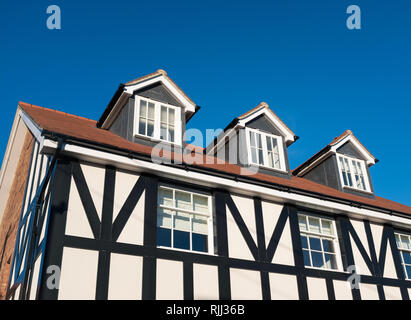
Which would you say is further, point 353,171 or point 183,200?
point 353,171

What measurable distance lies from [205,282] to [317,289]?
3.35 metres

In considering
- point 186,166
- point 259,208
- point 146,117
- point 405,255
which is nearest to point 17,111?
point 146,117

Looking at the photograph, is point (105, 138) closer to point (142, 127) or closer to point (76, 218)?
point (142, 127)

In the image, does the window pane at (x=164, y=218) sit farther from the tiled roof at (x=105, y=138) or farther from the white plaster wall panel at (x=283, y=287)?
the white plaster wall panel at (x=283, y=287)

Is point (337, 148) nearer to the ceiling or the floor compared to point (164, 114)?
nearer to the ceiling

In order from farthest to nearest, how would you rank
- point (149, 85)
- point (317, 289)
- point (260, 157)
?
point (260, 157)
point (149, 85)
point (317, 289)

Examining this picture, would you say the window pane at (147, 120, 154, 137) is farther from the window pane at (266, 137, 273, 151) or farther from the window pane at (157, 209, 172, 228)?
the window pane at (266, 137, 273, 151)

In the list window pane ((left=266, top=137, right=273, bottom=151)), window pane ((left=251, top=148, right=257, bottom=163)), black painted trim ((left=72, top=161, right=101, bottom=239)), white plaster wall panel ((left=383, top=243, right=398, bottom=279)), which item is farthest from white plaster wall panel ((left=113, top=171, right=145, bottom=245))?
white plaster wall panel ((left=383, top=243, right=398, bottom=279))

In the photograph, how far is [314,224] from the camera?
13.6 m

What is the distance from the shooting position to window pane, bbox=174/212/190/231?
37.4 feet

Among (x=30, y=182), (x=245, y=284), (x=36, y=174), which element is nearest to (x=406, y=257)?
(x=245, y=284)

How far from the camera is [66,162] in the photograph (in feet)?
34.5
